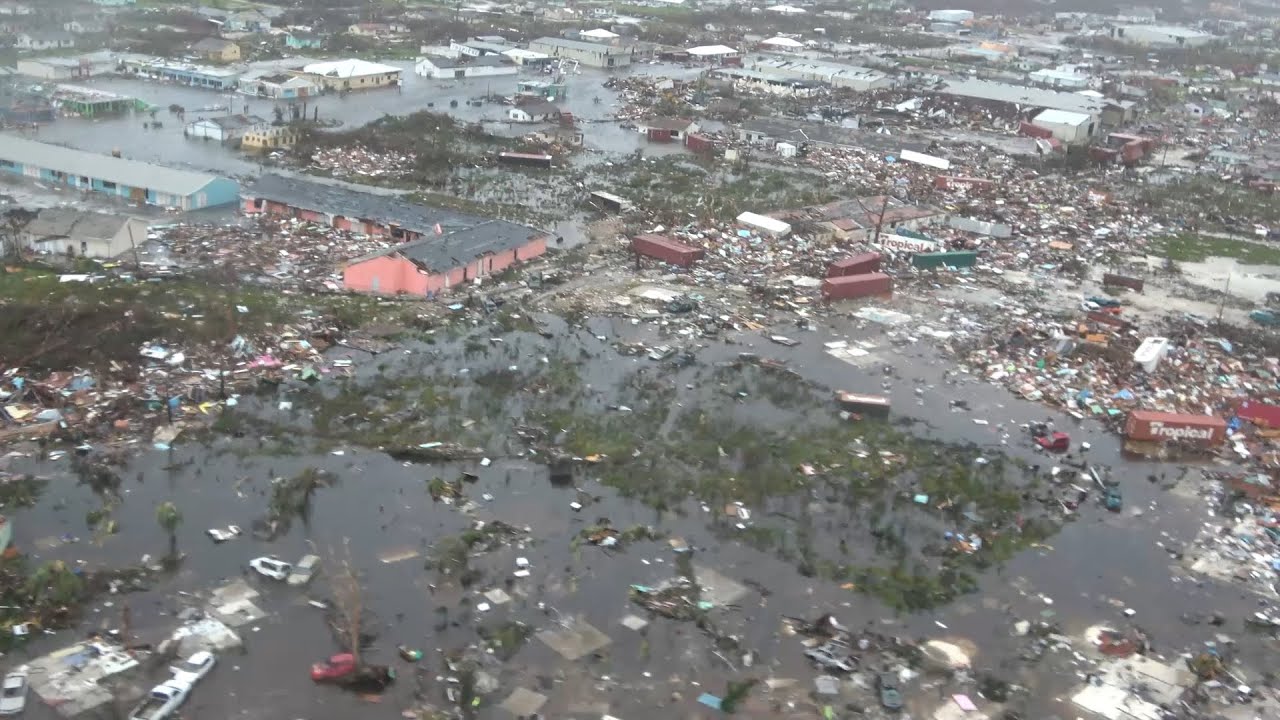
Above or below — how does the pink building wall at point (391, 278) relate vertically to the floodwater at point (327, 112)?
below

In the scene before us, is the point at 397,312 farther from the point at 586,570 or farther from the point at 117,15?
the point at 117,15

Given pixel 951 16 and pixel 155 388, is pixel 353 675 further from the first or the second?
pixel 951 16

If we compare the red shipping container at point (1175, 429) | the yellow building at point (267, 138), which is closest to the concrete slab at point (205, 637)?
the red shipping container at point (1175, 429)

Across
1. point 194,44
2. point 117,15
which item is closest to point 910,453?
point 194,44

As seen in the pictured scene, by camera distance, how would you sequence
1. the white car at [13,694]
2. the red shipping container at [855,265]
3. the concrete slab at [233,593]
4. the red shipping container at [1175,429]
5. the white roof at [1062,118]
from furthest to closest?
the white roof at [1062,118], the red shipping container at [855,265], the red shipping container at [1175,429], the concrete slab at [233,593], the white car at [13,694]

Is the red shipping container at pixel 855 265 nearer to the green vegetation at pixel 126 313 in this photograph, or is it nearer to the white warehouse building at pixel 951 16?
the green vegetation at pixel 126 313

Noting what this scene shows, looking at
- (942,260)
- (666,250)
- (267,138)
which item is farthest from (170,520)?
(267,138)
